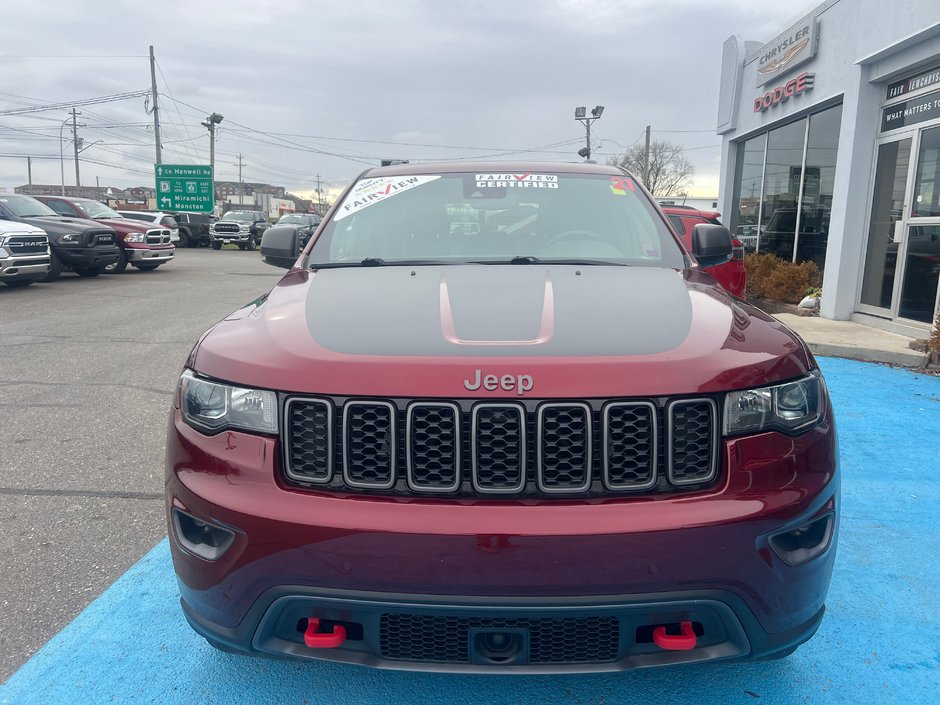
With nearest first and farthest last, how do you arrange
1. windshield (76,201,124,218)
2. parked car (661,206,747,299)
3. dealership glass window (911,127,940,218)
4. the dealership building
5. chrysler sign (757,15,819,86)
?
1. parked car (661,206,747,299)
2. dealership glass window (911,127,940,218)
3. the dealership building
4. chrysler sign (757,15,819,86)
5. windshield (76,201,124,218)

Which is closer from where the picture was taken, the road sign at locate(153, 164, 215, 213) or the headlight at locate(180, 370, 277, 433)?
the headlight at locate(180, 370, 277, 433)

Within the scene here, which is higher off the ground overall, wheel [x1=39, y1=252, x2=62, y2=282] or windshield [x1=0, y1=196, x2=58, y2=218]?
windshield [x1=0, y1=196, x2=58, y2=218]

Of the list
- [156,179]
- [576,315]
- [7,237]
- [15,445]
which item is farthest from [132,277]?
[156,179]

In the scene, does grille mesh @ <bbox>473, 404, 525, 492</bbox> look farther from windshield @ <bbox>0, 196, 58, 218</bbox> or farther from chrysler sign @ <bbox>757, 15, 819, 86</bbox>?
windshield @ <bbox>0, 196, 58, 218</bbox>

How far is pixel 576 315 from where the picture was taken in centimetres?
201

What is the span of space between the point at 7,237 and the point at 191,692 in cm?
1243

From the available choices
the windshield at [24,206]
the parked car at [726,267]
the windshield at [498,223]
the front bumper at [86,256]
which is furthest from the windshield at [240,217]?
the windshield at [498,223]

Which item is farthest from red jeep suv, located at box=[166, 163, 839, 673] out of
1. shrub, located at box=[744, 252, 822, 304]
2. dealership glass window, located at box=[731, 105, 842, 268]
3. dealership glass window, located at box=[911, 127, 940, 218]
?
dealership glass window, located at box=[731, 105, 842, 268]

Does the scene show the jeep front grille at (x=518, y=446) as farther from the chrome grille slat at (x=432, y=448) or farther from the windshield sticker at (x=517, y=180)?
the windshield sticker at (x=517, y=180)

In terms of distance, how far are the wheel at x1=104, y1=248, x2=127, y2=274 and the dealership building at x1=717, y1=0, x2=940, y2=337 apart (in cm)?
1404

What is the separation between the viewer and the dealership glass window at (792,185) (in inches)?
444

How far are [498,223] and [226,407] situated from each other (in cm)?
166

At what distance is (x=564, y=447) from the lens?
5.76 feet

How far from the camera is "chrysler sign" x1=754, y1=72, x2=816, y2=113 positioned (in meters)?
11.1
